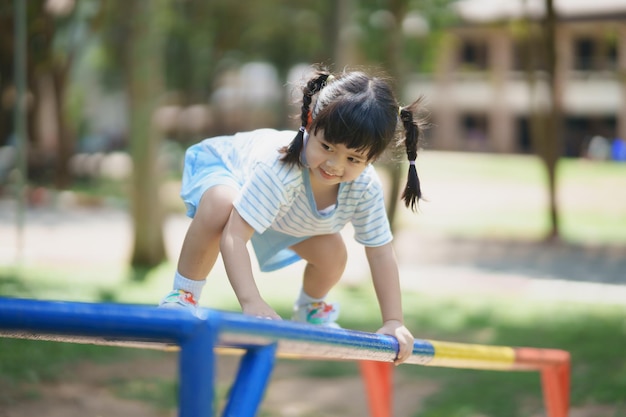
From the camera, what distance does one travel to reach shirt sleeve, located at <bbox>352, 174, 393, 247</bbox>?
100 inches

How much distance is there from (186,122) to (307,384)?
29.8 m

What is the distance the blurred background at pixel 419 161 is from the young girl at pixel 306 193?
7.3 inches

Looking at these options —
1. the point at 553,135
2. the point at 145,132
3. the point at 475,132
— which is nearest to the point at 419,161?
the point at 553,135

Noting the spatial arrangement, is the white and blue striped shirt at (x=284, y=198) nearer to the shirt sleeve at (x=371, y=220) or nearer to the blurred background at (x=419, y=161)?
the shirt sleeve at (x=371, y=220)

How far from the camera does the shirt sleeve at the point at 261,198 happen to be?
2.30 metres

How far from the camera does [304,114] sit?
8.01 feet

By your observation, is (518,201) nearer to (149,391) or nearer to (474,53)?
(149,391)

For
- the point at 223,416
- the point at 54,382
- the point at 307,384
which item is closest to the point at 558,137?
the point at 307,384

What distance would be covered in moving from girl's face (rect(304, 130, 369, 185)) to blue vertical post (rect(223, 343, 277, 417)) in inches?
33.9

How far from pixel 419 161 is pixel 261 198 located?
584 inches

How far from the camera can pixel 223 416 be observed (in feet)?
4.64

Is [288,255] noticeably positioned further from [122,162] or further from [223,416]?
[122,162]

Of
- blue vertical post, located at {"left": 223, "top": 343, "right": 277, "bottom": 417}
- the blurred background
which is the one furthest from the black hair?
blue vertical post, located at {"left": 223, "top": 343, "right": 277, "bottom": 417}

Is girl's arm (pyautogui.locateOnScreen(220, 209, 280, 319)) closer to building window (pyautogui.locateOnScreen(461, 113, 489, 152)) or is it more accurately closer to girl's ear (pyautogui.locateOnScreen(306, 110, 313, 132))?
girl's ear (pyautogui.locateOnScreen(306, 110, 313, 132))
